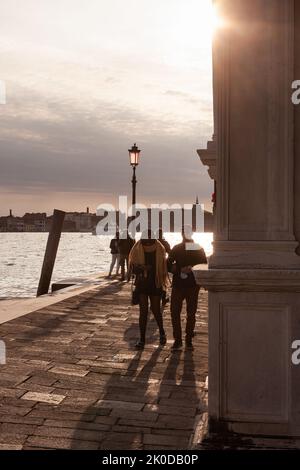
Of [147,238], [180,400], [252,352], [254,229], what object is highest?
[254,229]

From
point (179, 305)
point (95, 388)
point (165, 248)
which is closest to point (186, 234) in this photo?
point (179, 305)

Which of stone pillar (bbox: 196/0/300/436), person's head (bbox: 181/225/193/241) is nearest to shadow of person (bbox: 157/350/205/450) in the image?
stone pillar (bbox: 196/0/300/436)

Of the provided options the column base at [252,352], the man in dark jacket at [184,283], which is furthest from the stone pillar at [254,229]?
the man in dark jacket at [184,283]

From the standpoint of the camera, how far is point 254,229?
4.90 meters

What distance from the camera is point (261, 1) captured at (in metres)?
4.93

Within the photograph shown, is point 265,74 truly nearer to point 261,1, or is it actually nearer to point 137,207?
point 261,1

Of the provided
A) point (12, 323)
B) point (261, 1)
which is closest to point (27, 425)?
point (261, 1)

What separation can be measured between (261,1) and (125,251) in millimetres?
14706

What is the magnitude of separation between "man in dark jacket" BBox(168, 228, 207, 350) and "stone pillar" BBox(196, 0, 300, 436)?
429 cm

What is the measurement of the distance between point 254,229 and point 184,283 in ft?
14.5

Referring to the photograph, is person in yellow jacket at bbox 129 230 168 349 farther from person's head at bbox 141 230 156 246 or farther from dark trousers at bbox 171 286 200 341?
dark trousers at bbox 171 286 200 341

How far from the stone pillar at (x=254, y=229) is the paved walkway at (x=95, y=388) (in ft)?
2.28

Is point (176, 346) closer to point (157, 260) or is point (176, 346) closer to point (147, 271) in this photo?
point (147, 271)

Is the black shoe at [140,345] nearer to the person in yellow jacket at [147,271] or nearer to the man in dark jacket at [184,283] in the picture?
the person in yellow jacket at [147,271]
